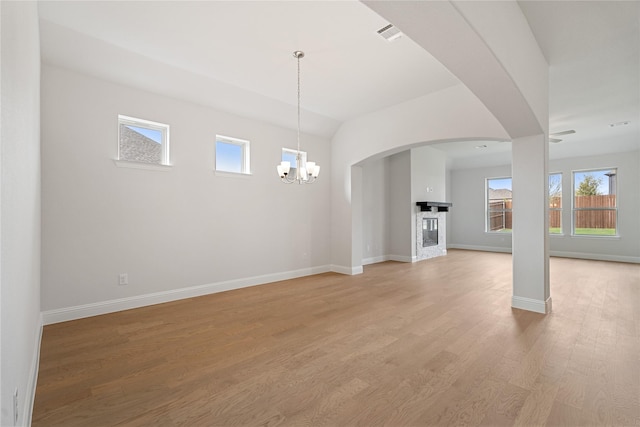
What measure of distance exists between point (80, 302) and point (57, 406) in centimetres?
204

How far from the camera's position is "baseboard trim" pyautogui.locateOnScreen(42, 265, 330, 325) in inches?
136

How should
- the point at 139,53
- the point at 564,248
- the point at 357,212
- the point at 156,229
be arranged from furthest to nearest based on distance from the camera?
the point at 564,248 < the point at 357,212 < the point at 156,229 < the point at 139,53

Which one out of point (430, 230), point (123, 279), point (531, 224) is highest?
point (531, 224)

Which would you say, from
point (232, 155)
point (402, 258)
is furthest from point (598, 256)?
point (232, 155)

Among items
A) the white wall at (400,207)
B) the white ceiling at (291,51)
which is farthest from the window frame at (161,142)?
the white wall at (400,207)

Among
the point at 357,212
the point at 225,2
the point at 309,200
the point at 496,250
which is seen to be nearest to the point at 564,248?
the point at 496,250

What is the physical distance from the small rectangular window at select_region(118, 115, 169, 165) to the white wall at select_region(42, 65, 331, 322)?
0.11m

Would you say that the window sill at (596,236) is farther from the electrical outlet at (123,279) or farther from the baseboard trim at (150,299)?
the electrical outlet at (123,279)

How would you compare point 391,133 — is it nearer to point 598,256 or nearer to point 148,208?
point 148,208

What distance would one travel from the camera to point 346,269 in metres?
6.18

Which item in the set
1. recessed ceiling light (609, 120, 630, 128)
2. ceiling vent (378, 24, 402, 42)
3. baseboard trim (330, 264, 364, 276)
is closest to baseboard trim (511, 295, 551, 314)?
baseboard trim (330, 264, 364, 276)

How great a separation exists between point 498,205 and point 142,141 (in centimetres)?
1072

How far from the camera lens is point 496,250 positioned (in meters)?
9.87

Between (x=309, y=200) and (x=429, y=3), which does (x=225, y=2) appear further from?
(x=309, y=200)
